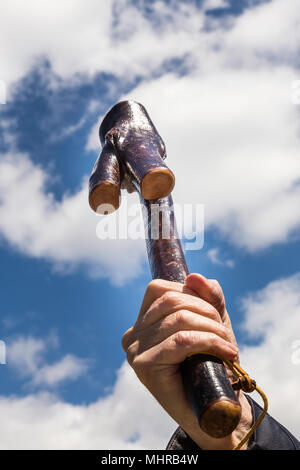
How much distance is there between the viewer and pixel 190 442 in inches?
107

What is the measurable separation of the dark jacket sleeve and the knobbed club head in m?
1.75

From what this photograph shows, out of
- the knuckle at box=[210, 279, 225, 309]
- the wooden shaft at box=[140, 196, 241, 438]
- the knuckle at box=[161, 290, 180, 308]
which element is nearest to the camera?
the wooden shaft at box=[140, 196, 241, 438]

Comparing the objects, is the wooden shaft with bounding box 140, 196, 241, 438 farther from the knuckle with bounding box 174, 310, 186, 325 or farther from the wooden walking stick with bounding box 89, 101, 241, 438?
the knuckle with bounding box 174, 310, 186, 325

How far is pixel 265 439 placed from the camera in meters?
2.56

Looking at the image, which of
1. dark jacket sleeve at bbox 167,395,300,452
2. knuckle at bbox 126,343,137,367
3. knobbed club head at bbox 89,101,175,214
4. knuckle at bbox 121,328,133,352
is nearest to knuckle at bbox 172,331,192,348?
knuckle at bbox 126,343,137,367

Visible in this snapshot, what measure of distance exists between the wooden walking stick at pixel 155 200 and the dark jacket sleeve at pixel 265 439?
2.86 feet

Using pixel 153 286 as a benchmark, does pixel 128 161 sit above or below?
above

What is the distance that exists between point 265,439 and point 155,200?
6.02ft

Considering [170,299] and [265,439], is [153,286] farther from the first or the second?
[265,439]

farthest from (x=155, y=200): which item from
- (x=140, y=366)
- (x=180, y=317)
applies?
(x=140, y=366)

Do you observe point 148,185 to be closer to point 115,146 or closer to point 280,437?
point 115,146

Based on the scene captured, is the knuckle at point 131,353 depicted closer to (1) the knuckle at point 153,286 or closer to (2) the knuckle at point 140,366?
(2) the knuckle at point 140,366

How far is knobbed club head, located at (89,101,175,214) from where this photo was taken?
9.50ft

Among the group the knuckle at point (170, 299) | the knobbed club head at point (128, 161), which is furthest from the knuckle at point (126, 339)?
the knobbed club head at point (128, 161)
